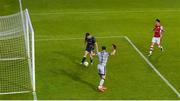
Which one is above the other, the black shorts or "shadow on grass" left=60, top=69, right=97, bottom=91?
the black shorts

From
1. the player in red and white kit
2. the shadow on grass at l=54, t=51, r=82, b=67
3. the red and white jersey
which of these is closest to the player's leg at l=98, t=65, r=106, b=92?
the shadow on grass at l=54, t=51, r=82, b=67

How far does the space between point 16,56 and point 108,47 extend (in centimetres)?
657

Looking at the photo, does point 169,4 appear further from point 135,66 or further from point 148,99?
point 148,99

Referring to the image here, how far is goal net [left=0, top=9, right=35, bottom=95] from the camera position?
23062 millimetres

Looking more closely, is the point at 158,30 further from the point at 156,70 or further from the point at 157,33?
the point at 156,70

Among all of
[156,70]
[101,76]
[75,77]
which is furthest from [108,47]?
[101,76]

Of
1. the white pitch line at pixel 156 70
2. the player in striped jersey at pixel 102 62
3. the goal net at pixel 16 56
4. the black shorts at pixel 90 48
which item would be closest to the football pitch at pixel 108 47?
the white pitch line at pixel 156 70

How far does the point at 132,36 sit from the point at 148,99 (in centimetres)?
1230

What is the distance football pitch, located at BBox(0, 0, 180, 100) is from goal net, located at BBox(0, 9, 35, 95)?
70 cm

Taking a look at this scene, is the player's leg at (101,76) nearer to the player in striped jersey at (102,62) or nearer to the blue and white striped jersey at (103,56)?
the player in striped jersey at (102,62)

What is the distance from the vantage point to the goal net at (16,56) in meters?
23.1

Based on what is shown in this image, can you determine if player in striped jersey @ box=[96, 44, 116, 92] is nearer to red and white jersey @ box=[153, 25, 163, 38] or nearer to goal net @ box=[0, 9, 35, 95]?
goal net @ box=[0, 9, 35, 95]

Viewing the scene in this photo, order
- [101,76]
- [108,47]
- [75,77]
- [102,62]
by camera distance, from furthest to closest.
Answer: [108,47]
[75,77]
[101,76]
[102,62]

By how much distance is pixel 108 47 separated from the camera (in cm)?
3045
